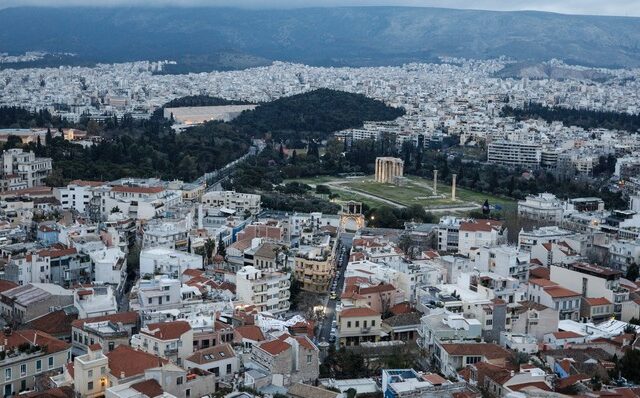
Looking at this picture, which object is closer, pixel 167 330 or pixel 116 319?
pixel 167 330

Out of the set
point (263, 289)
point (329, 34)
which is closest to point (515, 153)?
point (263, 289)

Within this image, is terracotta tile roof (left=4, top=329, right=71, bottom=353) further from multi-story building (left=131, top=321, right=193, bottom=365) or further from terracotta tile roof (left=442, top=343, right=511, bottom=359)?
terracotta tile roof (left=442, top=343, right=511, bottom=359)

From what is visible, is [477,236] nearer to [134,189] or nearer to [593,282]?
[593,282]

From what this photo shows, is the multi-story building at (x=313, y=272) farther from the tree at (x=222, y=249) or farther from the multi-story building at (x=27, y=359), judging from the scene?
the multi-story building at (x=27, y=359)

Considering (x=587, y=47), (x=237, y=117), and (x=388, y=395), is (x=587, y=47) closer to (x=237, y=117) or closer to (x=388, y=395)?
(x=237, y=117)

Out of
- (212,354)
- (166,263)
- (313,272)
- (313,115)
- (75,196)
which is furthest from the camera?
(313,115)

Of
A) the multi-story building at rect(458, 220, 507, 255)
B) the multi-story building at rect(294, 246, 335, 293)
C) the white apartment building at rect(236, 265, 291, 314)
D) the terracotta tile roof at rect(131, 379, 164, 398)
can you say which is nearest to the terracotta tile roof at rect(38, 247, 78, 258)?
the white apartment building at rect(236, 265, 291, 314)

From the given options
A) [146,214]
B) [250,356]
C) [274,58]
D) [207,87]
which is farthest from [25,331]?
[274,58]
